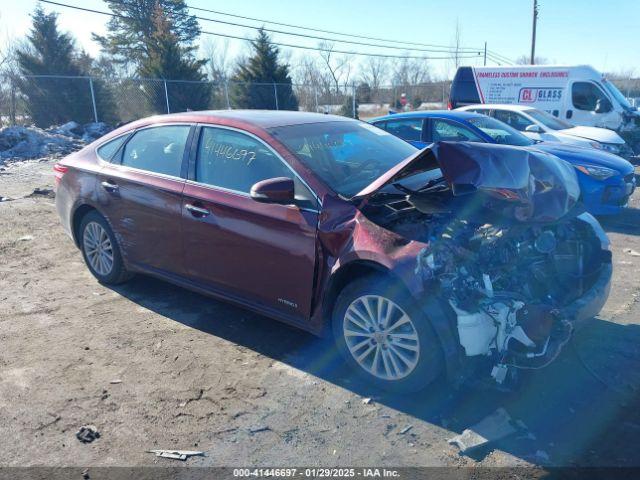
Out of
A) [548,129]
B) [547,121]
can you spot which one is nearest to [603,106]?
[547,121]

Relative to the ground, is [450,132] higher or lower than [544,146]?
higher

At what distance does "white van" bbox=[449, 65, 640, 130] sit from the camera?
531 inches

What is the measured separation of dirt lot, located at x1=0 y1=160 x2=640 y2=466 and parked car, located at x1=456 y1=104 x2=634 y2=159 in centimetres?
555

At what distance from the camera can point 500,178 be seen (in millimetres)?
3361

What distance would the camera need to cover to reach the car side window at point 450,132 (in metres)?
7.93

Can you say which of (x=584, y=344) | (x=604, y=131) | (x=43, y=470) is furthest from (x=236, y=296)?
(x=604, y=131)

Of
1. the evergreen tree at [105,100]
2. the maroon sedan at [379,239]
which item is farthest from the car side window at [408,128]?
the evergreen tree at [105,100]

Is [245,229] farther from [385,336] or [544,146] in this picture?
[544,146]

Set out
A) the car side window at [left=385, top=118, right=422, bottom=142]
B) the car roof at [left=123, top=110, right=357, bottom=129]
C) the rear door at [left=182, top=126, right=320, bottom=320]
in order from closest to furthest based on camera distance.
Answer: the rear door at [left=182, top=126, right=320, bottom=320] < the car roof at [left=123, top=110, right=357, bottom=129] < the car side window at [left=385, top=118, right=422, bottom=142]

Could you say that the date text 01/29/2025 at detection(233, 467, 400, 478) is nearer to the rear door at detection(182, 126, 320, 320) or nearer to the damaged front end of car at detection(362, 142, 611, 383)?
the damaged front end of car at detection(362, 142, 611, 383)

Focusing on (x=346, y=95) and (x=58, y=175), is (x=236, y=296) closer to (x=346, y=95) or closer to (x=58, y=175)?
(x=58, y=175)

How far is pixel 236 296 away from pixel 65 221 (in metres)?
2.57

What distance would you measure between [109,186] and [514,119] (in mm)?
8195

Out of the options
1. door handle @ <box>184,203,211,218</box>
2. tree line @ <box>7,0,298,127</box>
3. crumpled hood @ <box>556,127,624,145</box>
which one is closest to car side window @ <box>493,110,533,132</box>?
crumpled hood @ <box>556,127,624,145</box>
